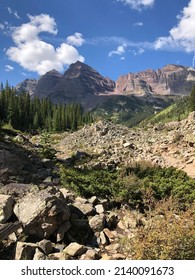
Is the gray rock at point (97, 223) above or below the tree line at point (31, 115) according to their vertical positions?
below

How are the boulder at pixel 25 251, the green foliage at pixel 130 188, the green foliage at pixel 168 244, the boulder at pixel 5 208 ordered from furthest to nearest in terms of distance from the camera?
the green foliage at pixel 130 188, the boulder at pixel 5 208, the boulder at pixel 25 251, the green foliage at pixel 168 244

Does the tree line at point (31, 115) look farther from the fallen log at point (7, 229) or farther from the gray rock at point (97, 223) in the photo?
the fallen log at point (7, 229)

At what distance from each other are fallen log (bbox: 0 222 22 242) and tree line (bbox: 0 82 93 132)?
79.7m

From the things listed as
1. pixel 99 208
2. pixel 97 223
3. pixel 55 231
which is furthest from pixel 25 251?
pixel 99 208

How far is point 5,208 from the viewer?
11.5 metres

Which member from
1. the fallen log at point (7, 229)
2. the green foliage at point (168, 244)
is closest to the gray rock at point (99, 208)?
the fallen log at point (7, 229)

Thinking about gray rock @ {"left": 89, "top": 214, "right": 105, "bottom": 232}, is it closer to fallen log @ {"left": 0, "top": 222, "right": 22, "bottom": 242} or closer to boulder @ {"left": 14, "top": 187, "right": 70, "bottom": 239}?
boulder @ {"left": 14, "top": 187, "right": 70, "bottom": 239}

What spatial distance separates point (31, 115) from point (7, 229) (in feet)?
325

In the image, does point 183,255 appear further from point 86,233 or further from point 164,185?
point 164,185

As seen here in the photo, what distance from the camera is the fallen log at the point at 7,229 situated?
10.0m

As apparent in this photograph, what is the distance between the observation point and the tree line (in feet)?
308

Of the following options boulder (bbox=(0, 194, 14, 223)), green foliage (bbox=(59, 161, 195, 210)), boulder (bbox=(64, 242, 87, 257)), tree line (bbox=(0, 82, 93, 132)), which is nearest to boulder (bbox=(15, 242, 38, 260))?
boulder (bbox=(64, 242, 87, 257))

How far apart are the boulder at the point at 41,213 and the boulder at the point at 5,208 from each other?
0.27m
